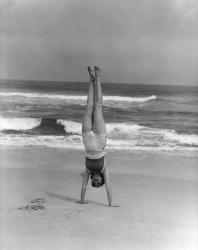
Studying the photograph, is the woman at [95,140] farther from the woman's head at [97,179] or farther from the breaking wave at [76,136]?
the breaking wave at [76,136]

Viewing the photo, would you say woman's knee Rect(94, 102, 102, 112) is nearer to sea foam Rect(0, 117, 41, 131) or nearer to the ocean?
the ocean

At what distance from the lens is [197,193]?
6602 mm

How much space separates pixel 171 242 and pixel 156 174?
133 inches

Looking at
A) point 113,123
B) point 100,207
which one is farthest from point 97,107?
point 113,123

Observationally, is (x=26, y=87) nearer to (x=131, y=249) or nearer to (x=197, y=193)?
(x=197, y=193)

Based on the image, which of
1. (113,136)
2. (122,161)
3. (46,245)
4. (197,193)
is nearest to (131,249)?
(46,245)

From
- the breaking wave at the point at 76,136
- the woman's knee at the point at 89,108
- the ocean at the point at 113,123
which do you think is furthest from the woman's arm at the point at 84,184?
the breaking wave at the point at 76,136

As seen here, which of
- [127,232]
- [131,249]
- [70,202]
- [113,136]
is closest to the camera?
[131,249]

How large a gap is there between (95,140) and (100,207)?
942mm

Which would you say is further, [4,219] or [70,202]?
[70,202]

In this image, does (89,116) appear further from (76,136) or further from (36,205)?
(76,136)

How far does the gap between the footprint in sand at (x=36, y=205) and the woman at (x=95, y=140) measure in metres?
0.58

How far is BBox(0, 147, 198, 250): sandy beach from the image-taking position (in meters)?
4.61

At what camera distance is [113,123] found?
57.4 feet
